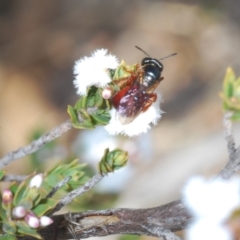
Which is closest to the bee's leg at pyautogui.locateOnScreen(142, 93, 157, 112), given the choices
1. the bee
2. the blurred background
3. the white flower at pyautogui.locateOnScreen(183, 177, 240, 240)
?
the bee

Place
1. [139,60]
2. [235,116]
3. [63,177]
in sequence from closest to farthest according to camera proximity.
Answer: [235,116] → [63,177] → [139,60]

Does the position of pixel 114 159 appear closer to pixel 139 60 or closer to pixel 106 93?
pixel 106 93

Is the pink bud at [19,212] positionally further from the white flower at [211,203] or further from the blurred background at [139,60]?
the blurred background at [139,60]

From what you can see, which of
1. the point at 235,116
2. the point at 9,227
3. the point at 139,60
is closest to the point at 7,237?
the point at 9,227

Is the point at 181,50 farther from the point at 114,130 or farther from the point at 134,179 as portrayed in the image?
the point at 114,130

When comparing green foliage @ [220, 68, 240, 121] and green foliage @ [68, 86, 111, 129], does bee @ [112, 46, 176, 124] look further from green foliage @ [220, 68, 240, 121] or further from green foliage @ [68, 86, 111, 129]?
green foliage @ [220, 68, 240, 121]

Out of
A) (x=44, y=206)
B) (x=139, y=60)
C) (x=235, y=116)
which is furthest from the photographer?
(x=139, y=60)
